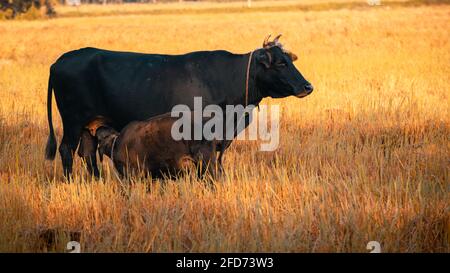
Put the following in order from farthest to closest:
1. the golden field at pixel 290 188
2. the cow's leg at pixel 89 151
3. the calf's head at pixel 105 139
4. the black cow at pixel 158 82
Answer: the cow's leg at pixel 89 151 < the black cow at pixel 158 82 < the calf's head at pixel 105 139 < the golden field at pixel 290 188

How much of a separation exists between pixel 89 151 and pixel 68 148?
0.71ft

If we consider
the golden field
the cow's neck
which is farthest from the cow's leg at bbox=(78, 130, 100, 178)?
the cow's neck

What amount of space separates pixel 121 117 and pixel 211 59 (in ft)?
3.29

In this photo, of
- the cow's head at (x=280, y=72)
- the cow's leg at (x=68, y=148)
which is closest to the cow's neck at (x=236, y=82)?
the cow's head at (x=280, y=72)

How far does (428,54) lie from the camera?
1844cm

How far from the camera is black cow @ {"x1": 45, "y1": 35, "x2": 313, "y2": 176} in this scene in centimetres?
714

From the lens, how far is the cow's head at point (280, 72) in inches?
277

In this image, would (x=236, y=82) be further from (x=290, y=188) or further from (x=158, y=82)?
(x=290, y=188)

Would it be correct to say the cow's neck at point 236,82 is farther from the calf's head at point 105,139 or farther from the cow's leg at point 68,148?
the cow's leg at point 68,148

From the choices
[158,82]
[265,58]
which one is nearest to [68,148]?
[158,82]

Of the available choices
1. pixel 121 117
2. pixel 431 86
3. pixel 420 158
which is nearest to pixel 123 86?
pixel 121 117

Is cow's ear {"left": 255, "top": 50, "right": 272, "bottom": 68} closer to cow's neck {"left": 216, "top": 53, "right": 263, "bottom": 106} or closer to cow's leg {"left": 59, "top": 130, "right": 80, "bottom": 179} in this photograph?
cow's neck {"left": 216, "top": 53, "right": 263, "bottom": 106}

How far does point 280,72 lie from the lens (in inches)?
279

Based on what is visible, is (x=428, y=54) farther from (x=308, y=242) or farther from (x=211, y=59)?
(x=308, y=242)
